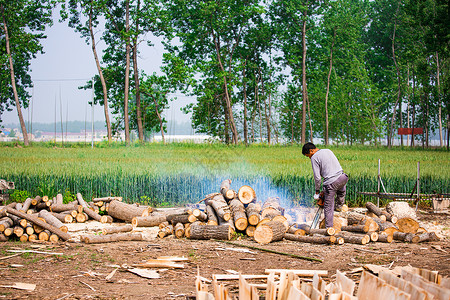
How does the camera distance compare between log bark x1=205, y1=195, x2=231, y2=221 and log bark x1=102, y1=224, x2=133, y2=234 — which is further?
log bark x1=205, y1=195, x2=231, y2=221

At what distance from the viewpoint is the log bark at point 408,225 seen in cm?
901

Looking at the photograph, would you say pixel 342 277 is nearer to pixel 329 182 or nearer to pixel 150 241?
pixel 329 182

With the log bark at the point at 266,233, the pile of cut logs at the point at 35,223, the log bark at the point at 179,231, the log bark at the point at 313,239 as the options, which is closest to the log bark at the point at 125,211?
the pile of cut logs at the point at 35,223

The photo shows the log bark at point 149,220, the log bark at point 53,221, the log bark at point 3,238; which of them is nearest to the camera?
the log bark at point 3,238

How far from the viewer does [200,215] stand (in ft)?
30.4

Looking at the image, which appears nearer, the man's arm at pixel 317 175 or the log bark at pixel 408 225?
the man's arm at pixel 317 175

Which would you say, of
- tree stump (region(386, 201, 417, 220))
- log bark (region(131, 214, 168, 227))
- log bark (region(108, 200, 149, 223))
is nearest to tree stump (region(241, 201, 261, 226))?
log bark (region(131, 214, 168, 227))

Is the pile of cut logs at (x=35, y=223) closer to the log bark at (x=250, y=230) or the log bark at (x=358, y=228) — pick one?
the log bark at (x=250, y=230)

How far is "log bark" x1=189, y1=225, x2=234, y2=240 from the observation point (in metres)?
8.59

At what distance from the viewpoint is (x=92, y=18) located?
36.3m

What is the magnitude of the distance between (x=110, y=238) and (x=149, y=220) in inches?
61.8

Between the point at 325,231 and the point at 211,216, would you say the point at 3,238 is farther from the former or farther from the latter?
the point at 325,231

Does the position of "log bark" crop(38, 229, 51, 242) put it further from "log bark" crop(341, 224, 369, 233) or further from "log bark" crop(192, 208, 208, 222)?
"log bark" crop(341, 224, 369, 233)

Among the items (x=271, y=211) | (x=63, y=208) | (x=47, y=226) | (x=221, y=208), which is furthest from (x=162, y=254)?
(x=63, y=208)
